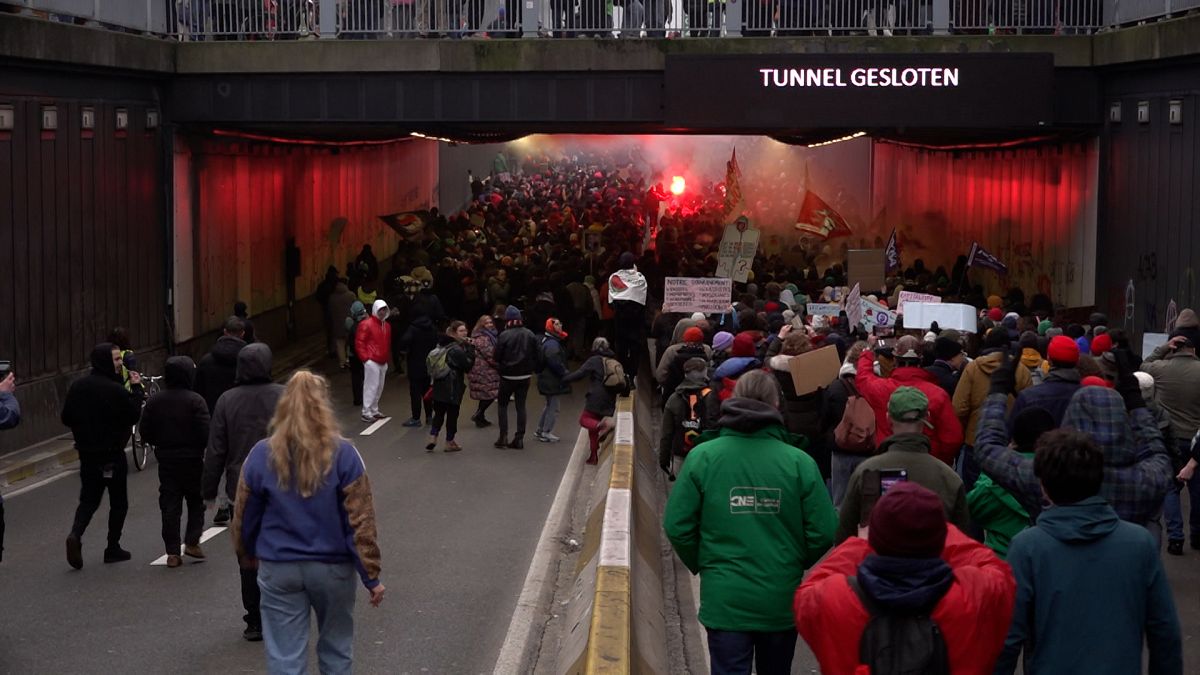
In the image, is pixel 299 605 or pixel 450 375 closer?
pixel 299 605

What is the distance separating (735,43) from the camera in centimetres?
2344

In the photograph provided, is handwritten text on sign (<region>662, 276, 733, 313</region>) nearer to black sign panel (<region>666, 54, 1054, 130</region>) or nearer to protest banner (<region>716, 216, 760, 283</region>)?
black sign panel (<region>666, 54, 1054, 130</region>)

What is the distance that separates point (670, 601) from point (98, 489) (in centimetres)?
426

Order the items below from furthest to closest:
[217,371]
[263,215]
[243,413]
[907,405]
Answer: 1. [263,215]
2. [217,371]
3. [243,413]
4. [907,405]

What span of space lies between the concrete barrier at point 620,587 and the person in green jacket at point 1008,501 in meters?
1.74

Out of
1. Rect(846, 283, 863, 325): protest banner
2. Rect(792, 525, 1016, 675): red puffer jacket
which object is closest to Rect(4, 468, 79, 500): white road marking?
Rect(846, 283, 863, 325): protest banner

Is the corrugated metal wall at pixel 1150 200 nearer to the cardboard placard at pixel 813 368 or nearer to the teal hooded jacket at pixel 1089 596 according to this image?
the cardboard placard at pixel 813 368

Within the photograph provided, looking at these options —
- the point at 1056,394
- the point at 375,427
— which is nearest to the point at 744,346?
the point at 1056,394

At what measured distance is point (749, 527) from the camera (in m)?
6.83

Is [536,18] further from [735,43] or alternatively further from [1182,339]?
[1182,339]

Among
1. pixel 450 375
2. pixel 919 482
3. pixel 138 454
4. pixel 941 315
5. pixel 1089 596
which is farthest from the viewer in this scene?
pixel 450 375

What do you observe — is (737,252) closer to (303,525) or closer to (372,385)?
(372,385)

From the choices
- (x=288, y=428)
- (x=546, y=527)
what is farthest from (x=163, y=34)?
(x=288, y=428)

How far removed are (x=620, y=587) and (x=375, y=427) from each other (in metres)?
12.7
